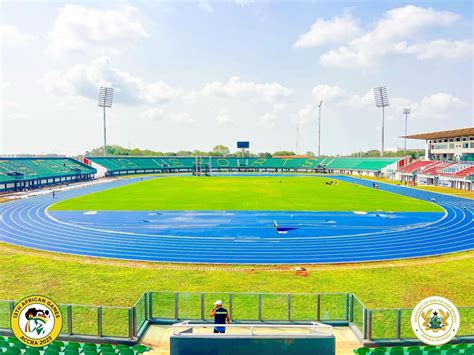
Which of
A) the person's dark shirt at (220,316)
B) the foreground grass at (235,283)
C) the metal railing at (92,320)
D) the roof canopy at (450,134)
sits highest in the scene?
the roof canopy at (450,134)

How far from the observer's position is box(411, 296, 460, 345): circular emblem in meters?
9.90

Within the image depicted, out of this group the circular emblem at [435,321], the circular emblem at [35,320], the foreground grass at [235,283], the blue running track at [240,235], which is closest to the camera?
the circular emblem at [35,320]

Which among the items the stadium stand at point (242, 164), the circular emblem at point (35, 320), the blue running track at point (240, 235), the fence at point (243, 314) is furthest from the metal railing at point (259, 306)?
the stadium stand at point (242, 164)

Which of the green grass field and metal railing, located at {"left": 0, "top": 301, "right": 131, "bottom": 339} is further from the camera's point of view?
the green grass field

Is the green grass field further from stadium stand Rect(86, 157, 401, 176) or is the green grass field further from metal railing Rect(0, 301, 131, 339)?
stadium stand Rect(86, 157, 401, 176)

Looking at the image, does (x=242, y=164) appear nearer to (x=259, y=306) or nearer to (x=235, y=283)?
(x=235, y=283)

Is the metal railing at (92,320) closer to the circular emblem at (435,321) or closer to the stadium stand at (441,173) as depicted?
the circular emblem at (435,321)

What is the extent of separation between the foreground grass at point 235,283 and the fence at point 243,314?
5 centimetres

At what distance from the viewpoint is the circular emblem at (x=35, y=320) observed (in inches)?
381

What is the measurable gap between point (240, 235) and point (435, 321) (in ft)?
61.1

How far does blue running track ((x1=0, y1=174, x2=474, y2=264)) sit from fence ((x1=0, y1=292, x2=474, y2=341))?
9046 millimetres

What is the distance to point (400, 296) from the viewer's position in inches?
619

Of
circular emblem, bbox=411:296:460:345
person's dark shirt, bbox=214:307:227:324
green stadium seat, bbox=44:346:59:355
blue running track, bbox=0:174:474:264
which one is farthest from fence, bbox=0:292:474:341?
blue running track, bbox=0:174:474:264

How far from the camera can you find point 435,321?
10055mm
